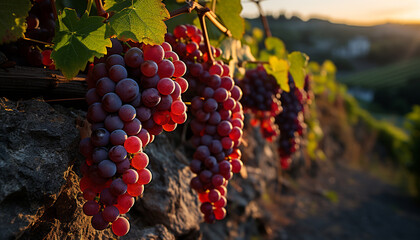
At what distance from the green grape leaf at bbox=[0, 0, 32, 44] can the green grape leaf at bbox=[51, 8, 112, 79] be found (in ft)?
0.24

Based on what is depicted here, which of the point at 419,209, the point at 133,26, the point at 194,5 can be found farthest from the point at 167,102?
the point at 419,209

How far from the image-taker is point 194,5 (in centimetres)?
97

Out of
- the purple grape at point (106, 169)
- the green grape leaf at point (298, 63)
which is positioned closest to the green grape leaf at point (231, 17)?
the green grape leaf at point (298, 63)

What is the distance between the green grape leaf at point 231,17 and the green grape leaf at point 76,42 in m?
0.61

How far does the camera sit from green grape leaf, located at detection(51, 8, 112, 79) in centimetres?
75

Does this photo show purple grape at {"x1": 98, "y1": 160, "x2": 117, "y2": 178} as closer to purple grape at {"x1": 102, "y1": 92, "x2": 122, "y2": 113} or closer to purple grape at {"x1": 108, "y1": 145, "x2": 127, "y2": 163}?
purple grape at {"x1": 108, "y1": 145, "x2": 127, "y2": 163}

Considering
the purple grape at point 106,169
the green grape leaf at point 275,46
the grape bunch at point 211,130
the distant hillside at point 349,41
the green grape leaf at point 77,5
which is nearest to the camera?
the purple grape at point 106,169

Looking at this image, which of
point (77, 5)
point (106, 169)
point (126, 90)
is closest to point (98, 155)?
point (106, 169)

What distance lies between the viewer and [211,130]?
0.99 meters

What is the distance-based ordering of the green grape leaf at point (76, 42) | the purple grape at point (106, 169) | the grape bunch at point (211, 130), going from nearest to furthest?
the purple grape at point (106, 169) → the green grape leaf at point (76, 42) → the grape bunch at point (211, 130)

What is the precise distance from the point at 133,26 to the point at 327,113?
18.0 ft

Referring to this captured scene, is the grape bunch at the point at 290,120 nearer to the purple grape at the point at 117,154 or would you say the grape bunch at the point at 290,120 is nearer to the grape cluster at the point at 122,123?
the grape cluster at the point at 122,123

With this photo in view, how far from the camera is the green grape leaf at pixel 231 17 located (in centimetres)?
126

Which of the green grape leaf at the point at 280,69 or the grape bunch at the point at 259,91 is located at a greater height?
the green grape leaf at the point at 280,69
